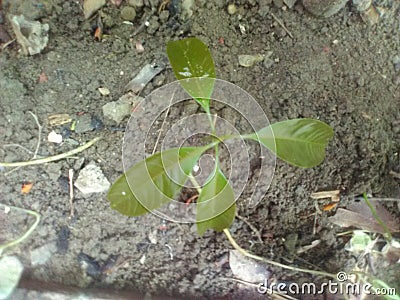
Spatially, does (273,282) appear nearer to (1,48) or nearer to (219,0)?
(219,0)

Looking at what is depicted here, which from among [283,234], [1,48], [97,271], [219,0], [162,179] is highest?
[219,0]

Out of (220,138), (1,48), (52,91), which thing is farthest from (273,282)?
(1,48)

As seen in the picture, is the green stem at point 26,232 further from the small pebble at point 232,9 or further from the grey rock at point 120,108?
the small pebble at point 232,9

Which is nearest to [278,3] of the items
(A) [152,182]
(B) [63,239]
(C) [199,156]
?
(C) [199,156]

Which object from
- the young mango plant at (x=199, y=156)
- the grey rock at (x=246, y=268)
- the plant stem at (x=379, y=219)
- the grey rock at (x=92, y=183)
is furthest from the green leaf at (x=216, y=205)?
the plant stem at (x=379, y=219)

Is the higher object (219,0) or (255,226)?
(219,0)

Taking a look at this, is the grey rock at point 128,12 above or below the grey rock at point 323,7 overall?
below

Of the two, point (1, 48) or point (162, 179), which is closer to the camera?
point (162, 179)

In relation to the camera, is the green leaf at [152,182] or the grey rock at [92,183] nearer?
the green leaf at [152,182]
